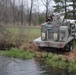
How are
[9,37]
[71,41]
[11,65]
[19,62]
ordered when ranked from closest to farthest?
[11,65] < [19,62] < [71,41] < [9,37]

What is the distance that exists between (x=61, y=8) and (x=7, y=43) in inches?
993

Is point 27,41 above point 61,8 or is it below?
below

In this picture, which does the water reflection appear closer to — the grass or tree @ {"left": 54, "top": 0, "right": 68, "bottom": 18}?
the grass

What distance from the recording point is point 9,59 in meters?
20.8

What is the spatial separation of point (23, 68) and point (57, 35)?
6.13m

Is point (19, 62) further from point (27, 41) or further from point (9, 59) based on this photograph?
point (27, 41)

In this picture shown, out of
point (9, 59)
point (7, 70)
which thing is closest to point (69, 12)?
point (9, 59)

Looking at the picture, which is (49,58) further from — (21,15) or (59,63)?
(21,15)

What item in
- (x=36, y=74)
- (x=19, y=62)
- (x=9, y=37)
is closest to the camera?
(x=36, y=74)

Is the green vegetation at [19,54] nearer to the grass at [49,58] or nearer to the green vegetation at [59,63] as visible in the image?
the grass at [49,58]

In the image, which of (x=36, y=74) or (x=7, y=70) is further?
(x=7, y=70)

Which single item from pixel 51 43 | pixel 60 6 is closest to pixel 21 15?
pixel 60 6

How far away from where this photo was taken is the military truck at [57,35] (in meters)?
22.5

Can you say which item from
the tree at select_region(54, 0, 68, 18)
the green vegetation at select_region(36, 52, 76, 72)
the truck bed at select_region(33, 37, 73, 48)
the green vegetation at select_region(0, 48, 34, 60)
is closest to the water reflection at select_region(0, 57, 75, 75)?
the green vegetation at select_region(36, 52, 76, 72)
